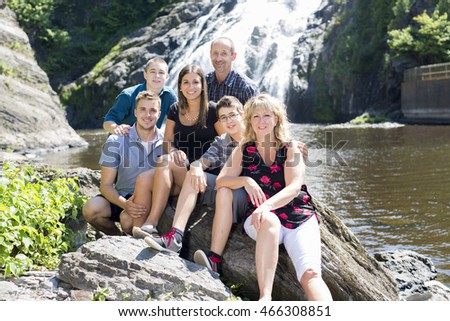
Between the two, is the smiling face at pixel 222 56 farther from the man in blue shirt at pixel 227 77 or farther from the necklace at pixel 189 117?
the necklace at pixel 189 117

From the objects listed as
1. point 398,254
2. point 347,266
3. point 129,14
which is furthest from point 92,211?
point 129,14

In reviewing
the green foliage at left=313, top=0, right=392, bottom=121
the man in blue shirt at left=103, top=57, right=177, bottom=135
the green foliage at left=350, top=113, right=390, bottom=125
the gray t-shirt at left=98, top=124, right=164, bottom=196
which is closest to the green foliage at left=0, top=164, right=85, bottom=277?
the gray t-shirt at left=98, top=124, right=164, bottom=196

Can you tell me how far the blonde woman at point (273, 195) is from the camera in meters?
5.02

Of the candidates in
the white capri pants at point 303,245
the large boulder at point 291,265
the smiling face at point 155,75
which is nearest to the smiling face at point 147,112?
the smiling face at point 155,75

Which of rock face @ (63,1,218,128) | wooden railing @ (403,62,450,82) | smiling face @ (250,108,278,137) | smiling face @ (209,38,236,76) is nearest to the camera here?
smiling face @ (250,108,278,137)

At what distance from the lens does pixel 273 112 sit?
567 centimetres

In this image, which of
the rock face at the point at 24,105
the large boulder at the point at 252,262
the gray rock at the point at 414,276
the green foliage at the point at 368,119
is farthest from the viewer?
the green foliage at the point at 368,119

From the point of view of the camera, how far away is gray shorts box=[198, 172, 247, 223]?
5.61 m

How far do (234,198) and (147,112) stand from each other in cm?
159

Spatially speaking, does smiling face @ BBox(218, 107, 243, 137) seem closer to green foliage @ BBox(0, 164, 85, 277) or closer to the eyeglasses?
the eyeglasses

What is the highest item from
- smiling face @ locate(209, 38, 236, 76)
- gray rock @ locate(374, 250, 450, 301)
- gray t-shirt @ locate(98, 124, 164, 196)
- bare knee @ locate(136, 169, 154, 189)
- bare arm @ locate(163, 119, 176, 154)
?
smiling face @ locate(209, 38, 236, 76)

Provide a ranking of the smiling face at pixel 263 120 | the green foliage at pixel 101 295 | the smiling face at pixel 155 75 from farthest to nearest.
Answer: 1. the smiling face at pixel 155 75
2. the smiling face at pixel 263 120
3. the green foliage at pixel 101 295

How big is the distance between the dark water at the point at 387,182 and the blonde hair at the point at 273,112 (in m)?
3.53

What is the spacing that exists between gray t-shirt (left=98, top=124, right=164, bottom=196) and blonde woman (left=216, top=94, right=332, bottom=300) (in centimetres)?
119
